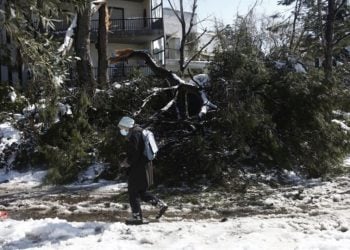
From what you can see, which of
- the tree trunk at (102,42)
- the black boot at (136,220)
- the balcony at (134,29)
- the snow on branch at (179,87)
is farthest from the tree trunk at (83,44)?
the balcony at (134,29)

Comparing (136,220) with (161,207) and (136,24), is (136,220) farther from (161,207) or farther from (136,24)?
(136,24)

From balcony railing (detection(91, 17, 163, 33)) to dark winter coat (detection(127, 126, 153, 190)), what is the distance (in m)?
25.5

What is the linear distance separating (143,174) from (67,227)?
130 centimetres

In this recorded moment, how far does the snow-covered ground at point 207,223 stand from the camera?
6.35 m

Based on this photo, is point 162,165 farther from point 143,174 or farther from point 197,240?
point 197,240

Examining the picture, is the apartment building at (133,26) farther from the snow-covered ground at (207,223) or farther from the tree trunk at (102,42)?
the snow-covered ground at (207,223)

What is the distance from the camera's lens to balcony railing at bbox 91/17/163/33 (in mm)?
32250

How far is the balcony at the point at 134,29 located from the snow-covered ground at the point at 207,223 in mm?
22411

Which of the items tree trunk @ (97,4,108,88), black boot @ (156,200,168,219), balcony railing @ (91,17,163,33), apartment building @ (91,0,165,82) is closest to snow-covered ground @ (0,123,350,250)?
black boot @ (156,200,168,219)

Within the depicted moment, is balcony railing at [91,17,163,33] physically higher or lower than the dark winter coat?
higher

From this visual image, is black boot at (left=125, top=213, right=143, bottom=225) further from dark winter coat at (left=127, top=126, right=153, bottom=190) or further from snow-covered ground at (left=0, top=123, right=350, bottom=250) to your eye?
dark winter coat at (left=127, top=126, right=153, bottom=190)

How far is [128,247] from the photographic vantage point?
623 cm

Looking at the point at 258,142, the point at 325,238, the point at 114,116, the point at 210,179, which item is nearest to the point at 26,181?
the point at 114,116

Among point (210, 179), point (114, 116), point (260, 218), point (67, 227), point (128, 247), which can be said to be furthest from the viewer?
point (114, 116)
